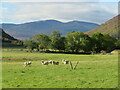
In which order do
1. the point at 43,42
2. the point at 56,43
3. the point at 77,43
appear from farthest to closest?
the point at 43,42, the point at 56,43, the point at 77,43

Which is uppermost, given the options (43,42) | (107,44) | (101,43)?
(43,42)

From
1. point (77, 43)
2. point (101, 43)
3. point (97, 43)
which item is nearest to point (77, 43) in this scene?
point (77, 43)

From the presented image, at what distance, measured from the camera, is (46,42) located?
452 feet

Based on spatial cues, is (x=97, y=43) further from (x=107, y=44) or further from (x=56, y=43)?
(x=56, y=43)

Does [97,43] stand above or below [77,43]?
below

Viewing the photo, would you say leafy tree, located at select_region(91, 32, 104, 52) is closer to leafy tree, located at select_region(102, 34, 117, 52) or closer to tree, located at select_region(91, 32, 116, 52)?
tree, located at select_region(91, 32, 116, 52)

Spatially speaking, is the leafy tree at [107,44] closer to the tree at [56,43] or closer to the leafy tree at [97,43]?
the leafy tree at [97,43]

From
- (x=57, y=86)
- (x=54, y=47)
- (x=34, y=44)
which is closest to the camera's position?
(x=57, y=86)

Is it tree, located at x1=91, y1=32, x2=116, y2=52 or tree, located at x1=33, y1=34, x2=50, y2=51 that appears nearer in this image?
tree, located at x1=91, y1=32, x2=116, y2=52

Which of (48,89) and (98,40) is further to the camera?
(98,40)

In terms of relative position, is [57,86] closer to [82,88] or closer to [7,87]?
[82,88]

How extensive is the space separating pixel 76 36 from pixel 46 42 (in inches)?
855

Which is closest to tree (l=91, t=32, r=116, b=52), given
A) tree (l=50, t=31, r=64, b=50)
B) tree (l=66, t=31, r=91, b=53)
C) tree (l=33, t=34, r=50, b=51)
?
tree (l=66, t=31, r=91, b=53)

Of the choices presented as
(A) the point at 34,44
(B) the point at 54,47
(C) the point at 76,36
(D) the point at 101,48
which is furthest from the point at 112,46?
(A) the point at 34,44
